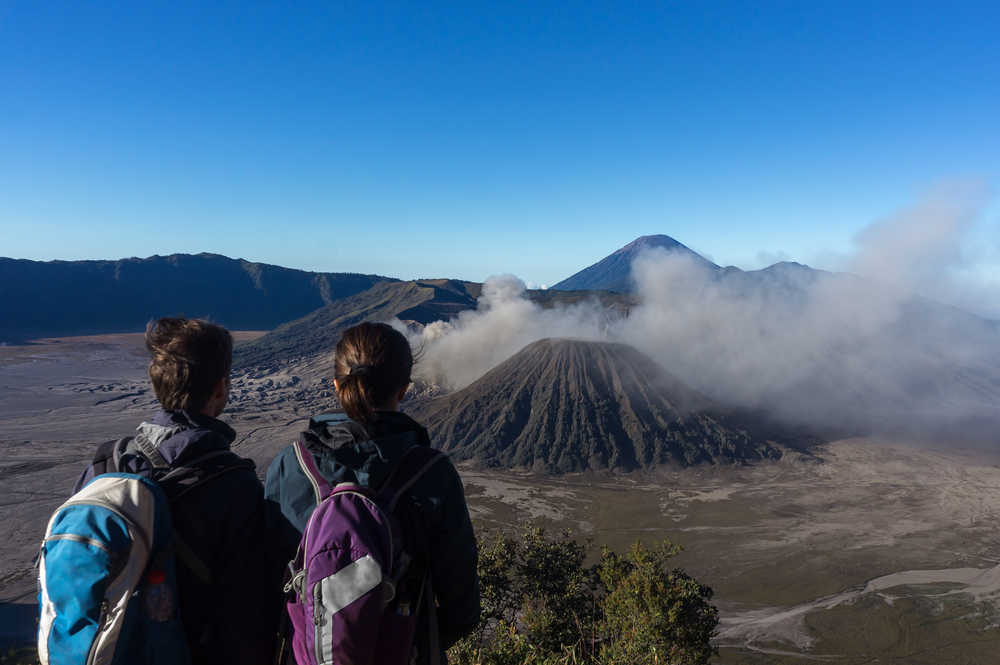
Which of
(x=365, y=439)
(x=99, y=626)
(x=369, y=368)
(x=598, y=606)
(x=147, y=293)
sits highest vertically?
(x=147, y=293)

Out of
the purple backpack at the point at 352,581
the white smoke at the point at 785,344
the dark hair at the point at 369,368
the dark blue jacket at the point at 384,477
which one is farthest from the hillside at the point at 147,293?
the purple backpack at the point at 352,581

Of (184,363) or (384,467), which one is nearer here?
(384,467)

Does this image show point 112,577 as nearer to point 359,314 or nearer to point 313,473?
point 313,473

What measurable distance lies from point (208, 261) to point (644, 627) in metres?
200

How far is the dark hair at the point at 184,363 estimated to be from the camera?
96.9 inches

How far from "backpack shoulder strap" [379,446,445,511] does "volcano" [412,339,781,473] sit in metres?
43.5

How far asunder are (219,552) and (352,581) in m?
0.62

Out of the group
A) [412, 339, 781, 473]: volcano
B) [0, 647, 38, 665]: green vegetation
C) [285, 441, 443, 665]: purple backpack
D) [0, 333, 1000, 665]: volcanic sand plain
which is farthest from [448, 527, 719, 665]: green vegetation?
[412, 339, 781, 473]: volcano

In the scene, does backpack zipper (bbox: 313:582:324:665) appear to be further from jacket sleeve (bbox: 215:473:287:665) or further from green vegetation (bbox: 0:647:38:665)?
green vegetation (bbox: 0:647:38:665)

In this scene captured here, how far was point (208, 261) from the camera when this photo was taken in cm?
18488

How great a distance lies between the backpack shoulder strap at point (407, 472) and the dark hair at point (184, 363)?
2.82 feet

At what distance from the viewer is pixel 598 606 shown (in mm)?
16047

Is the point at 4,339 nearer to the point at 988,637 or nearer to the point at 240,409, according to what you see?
the point at 240,409

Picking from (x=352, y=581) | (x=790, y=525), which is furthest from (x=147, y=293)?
(x=352, y=581)
